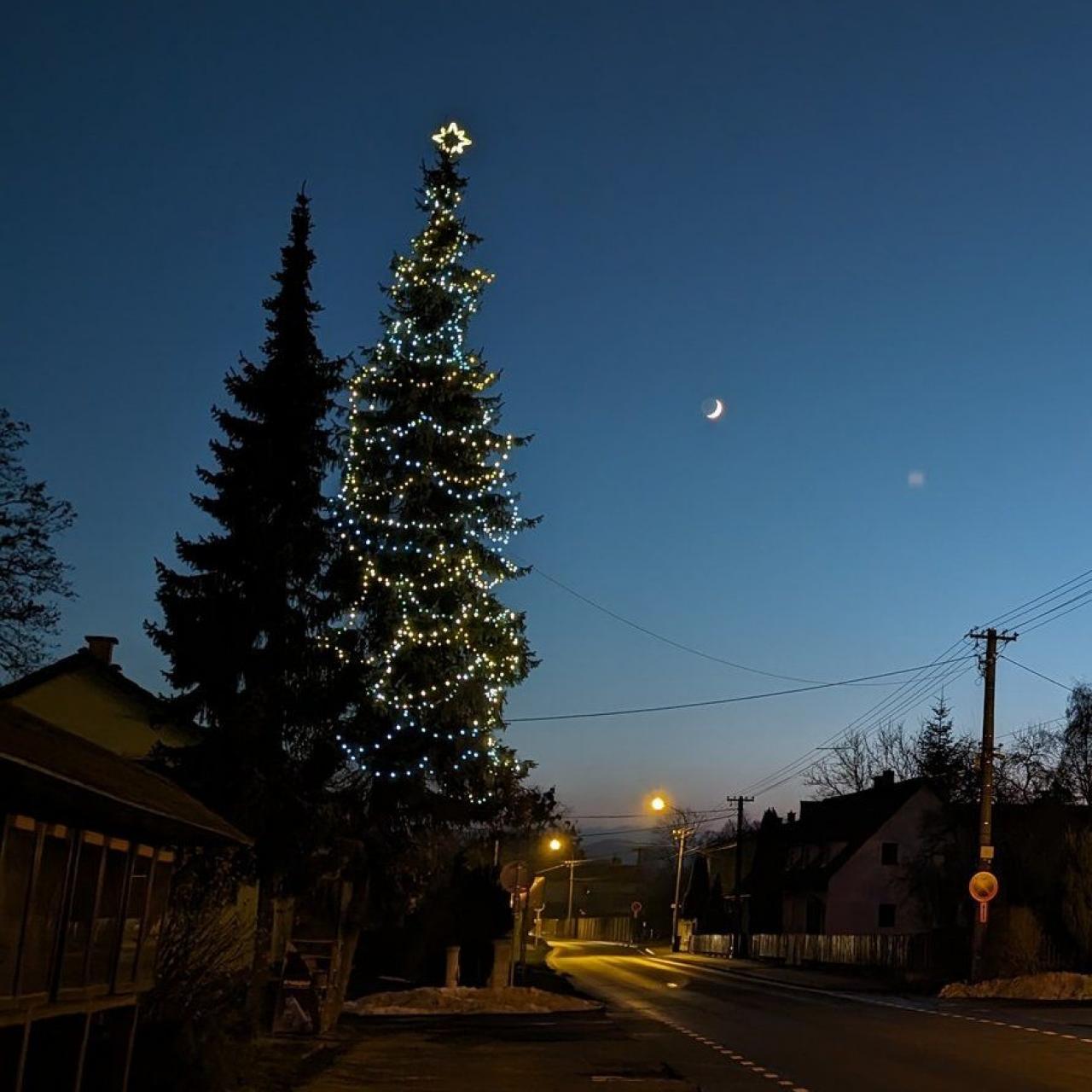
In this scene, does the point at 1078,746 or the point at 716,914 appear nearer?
the point at 1078,746

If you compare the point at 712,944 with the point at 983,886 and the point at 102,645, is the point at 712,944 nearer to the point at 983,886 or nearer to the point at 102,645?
the point at 983,886

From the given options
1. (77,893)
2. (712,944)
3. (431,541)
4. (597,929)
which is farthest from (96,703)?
(597,929)

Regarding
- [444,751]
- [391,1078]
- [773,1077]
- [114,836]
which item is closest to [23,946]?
[114,836]

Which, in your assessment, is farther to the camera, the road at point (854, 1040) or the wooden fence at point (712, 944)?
the wooden fence at point (712, 944)

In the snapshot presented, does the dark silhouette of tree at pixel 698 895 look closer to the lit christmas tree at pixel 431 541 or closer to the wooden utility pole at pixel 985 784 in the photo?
the wooden utility pole at pixel 985 784

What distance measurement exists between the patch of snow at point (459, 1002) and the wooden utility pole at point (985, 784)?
13.2 meters

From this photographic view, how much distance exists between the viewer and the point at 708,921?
4213 inches

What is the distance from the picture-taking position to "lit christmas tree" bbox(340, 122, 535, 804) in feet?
80.9

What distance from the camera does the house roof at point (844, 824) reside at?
232 ft

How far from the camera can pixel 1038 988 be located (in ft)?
118

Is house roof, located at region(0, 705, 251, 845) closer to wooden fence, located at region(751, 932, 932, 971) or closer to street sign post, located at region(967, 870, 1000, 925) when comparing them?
street sign post, located at region(967, 870, 1000, 925)

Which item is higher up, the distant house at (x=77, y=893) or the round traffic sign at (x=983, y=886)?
the round traffic sign at (x=983, y=886)

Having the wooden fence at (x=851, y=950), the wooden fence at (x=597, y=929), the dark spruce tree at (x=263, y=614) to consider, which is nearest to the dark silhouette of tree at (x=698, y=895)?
the wooden fence at (x=597, y=929)

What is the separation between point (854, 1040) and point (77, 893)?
15979mm
